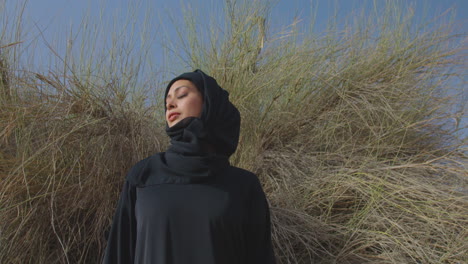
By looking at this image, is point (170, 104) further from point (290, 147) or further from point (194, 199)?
point (290, 147)

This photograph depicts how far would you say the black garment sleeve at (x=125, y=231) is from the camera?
1359 millimetres

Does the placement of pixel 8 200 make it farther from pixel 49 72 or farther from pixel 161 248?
pixel 161 248

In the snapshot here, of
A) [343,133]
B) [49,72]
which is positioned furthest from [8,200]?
[343,133]

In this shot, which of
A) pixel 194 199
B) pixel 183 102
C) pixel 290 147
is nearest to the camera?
pixel 194 199

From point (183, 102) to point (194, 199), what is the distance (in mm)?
370

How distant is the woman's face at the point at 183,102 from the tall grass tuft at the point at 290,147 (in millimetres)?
733

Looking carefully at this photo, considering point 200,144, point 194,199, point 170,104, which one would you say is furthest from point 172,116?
point 194,199

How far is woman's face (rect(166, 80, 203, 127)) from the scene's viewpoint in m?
1.38

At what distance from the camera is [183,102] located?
54.5 inches

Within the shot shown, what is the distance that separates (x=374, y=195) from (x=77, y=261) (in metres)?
1.76

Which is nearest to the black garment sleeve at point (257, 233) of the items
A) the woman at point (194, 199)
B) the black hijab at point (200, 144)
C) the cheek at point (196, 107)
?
the woman at point (194, 199)

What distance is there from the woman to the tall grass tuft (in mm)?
605

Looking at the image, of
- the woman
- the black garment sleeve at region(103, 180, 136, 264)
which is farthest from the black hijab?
the black garment sleeve at region(103, 180, 136, 264)

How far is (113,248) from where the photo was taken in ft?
4.50
